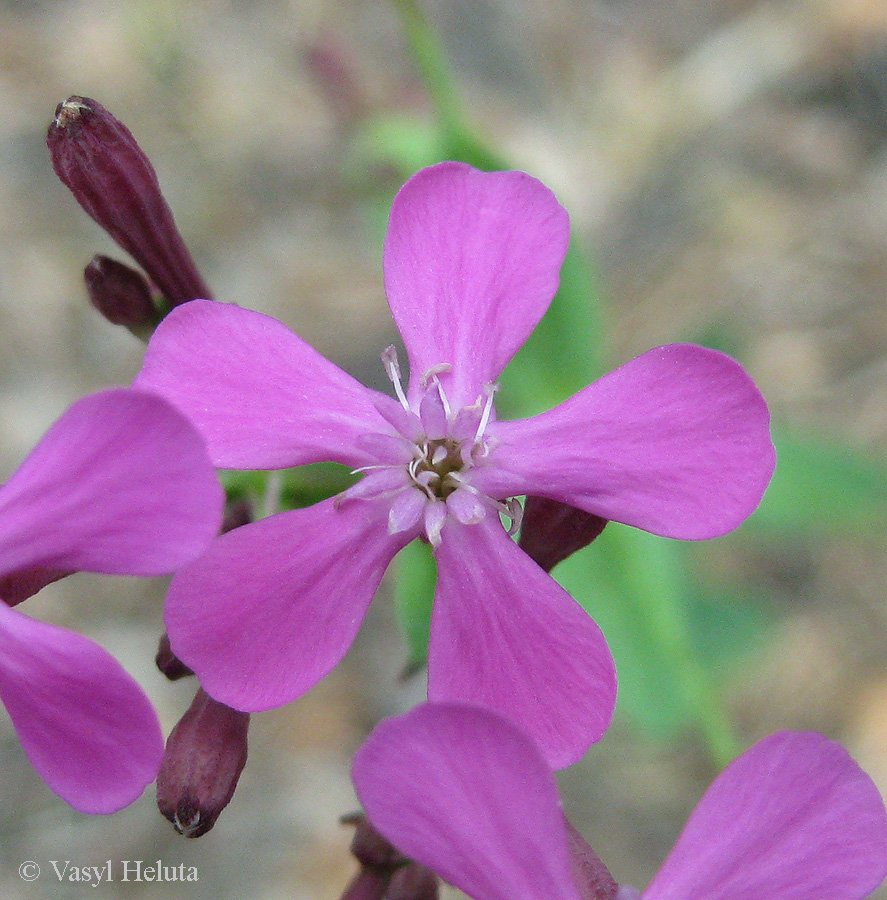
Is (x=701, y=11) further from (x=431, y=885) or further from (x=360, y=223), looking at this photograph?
(x=431, y=885)

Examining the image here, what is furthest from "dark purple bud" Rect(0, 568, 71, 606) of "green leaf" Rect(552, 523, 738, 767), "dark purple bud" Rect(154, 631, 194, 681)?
"green leaf" Rect(552, 523, 738, 767)

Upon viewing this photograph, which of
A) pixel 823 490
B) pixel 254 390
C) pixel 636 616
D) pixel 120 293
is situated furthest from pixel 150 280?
pixel 823 490

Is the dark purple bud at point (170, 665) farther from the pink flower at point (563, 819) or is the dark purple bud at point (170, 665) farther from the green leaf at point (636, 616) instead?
the green leaf at point (636, 616)

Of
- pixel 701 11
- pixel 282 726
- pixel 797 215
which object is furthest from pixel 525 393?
pixel 701 11

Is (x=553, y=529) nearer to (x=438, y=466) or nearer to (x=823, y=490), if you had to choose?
(x=438, y=466)

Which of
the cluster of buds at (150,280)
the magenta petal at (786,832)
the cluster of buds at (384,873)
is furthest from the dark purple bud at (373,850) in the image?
the magenta petal at (786,832)

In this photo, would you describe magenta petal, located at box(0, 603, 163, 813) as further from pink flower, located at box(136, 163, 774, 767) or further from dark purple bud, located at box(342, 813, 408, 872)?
dark purple bud, located at box(342, 813, 408, 872)

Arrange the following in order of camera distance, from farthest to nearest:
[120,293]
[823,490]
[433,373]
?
1. [823,490]
2. [120,293]
3. [433,373]
